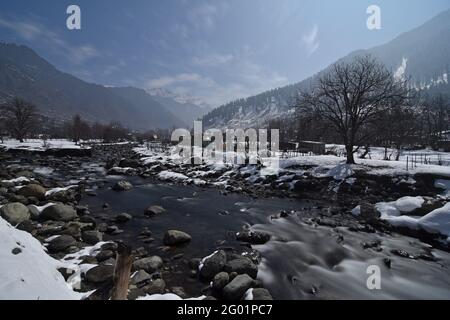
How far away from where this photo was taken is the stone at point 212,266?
27.5ft

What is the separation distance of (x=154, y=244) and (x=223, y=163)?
81.2ft

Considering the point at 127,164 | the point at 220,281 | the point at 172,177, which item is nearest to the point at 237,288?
the point at 220,281

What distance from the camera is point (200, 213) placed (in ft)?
54.2

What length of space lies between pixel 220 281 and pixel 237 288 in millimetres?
655

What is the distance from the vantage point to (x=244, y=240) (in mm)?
11820

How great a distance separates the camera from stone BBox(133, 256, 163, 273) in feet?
→ 27.9

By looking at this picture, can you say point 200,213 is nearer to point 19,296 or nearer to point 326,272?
point 326,272

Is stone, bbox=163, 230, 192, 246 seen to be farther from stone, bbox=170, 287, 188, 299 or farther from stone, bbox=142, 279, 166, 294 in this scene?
stone, bbox=170, 287, 188, 299

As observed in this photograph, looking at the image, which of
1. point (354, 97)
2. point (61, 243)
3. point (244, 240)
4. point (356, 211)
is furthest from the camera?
point (354, 97)

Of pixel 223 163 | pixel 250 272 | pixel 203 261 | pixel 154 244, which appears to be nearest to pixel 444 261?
pixel 250 272

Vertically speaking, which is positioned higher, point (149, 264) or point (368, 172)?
point (368, 172)

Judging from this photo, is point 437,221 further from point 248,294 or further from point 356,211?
point 248,294

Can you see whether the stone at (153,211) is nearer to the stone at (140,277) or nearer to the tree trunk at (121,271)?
the stone at (140,277)
